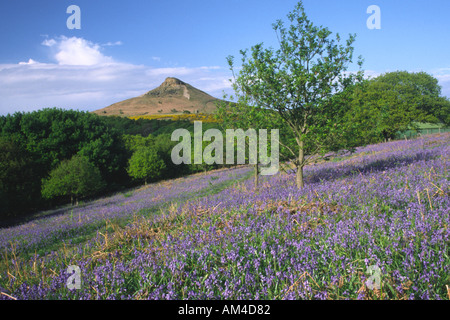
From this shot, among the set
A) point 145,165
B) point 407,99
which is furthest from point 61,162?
point 407,99

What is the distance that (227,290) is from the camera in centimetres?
267

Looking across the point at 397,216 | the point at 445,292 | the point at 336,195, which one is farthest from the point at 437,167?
the point at 445,292

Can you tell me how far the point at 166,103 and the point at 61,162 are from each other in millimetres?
89666

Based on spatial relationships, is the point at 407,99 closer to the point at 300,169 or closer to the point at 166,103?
the point at 300,169

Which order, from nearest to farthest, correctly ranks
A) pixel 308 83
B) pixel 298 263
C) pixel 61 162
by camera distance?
pixel 298 263, pixel 308 83, pixel 61 162

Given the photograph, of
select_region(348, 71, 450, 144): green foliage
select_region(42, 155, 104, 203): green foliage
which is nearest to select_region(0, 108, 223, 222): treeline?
select_region(42, 155, 104, 203): green foliage

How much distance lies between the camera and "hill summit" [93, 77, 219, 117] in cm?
10594

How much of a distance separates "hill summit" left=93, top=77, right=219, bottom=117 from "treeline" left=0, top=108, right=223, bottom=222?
5540 centimetres

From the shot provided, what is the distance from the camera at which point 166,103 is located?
117 meters

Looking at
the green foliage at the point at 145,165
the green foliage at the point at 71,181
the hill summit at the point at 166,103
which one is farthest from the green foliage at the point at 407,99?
the hill summit at the point at 166,103

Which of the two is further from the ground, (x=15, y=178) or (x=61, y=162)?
(x=61, y=162)

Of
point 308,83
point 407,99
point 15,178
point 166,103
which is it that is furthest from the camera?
point 166,103

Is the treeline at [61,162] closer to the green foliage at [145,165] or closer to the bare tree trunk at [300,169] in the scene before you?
the green foliage at [145,165]

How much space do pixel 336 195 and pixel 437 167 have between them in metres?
3.66
